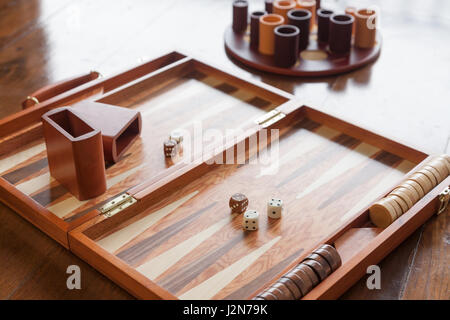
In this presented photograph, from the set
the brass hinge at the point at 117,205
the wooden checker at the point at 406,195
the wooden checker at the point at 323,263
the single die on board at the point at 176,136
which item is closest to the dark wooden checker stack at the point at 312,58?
the single die on board at the point at 176,136

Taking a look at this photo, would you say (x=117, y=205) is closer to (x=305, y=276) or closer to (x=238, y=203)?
(x=238, y=203)

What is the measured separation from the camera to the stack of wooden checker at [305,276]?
4.79ft

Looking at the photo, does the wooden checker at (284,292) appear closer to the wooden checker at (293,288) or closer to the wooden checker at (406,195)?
the wooden checker at (293,288)

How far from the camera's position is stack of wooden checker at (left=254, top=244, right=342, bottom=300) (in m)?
1.46

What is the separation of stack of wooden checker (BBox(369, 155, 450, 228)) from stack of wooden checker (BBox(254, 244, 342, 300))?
21 centimetres

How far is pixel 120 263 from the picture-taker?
1544 mm

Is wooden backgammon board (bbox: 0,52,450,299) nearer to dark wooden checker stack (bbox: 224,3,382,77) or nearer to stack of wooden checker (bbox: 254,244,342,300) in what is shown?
stack of wooden checker (bbox: 254,244,342,300)

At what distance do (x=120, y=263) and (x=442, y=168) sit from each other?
3.14 feet

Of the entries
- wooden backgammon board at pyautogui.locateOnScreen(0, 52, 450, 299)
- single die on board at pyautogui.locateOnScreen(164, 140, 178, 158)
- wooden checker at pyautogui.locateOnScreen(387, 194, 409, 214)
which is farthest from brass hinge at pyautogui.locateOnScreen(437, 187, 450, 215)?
single die on board at pyautogui.locateOnScreen(164, 140, 178, 158)

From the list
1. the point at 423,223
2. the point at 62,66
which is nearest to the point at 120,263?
the point at 423,223

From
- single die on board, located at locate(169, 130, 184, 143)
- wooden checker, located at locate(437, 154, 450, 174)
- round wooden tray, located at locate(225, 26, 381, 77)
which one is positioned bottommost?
wooden checker, located at locate(437, 154, 450, 174)
